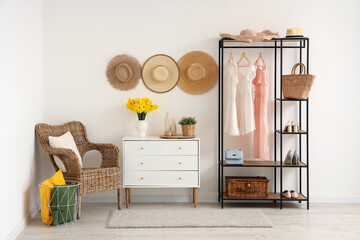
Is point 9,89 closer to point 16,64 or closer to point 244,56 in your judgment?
point 16,64

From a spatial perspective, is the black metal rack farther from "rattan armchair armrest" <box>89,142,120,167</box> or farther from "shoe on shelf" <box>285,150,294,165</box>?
"rattan armchair armrest" <box>89,142,120,167</box>

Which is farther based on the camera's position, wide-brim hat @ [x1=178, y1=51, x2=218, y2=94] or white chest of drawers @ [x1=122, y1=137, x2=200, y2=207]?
wide-brim hat @ [x1=178, y1=51, x2=218, y2=94]

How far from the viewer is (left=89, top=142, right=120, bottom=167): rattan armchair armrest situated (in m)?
4.76

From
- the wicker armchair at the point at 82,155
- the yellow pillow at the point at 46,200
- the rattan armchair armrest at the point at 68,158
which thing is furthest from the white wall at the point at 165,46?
the yellow pillow at the point at 46,200

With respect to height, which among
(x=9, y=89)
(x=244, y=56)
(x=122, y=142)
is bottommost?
(x=122, y=142)

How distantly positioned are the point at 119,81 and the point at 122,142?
696 mm

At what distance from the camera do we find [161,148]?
15.7 ft

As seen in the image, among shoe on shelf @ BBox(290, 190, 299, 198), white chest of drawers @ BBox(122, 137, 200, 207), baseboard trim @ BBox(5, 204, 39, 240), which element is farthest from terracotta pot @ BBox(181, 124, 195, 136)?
baseboard trim @ BBox(5, 204, 39, 240)

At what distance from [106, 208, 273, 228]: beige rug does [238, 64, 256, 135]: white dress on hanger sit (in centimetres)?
87

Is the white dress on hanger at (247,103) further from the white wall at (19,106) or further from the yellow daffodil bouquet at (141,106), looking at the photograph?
the white wall at (19,106)

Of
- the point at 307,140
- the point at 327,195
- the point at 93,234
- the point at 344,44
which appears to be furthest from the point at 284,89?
the point at 93,234

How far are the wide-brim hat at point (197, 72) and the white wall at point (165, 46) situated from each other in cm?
7

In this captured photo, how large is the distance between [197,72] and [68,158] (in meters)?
1.69

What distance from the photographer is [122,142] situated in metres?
4.91
